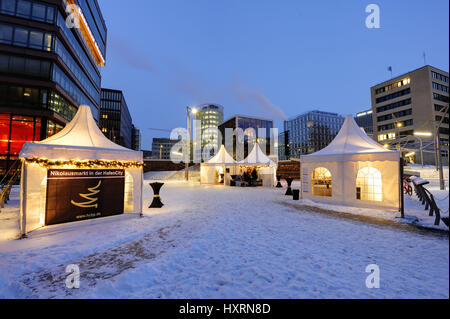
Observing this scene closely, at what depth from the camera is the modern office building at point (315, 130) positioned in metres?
85.5

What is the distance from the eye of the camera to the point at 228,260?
3.65 metres

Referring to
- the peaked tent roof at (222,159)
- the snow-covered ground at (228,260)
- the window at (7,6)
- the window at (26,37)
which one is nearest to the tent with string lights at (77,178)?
the snow-covered ground at (228,260)

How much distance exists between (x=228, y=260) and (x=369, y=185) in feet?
28.8

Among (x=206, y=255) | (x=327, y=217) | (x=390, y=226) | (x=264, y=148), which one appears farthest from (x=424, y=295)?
(x=264, y=148)

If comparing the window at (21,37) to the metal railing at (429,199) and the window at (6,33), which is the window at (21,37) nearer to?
the window at (6,33)

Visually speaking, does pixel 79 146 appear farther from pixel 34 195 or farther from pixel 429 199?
pixel 429 199

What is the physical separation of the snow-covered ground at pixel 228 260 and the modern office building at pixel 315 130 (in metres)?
84.8

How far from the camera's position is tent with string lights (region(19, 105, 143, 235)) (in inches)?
200

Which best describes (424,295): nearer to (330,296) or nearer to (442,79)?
(330,296)

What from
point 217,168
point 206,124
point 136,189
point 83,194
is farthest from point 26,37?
point 206,124

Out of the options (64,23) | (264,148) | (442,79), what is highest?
(442,79)

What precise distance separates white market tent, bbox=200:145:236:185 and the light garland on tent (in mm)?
13973
